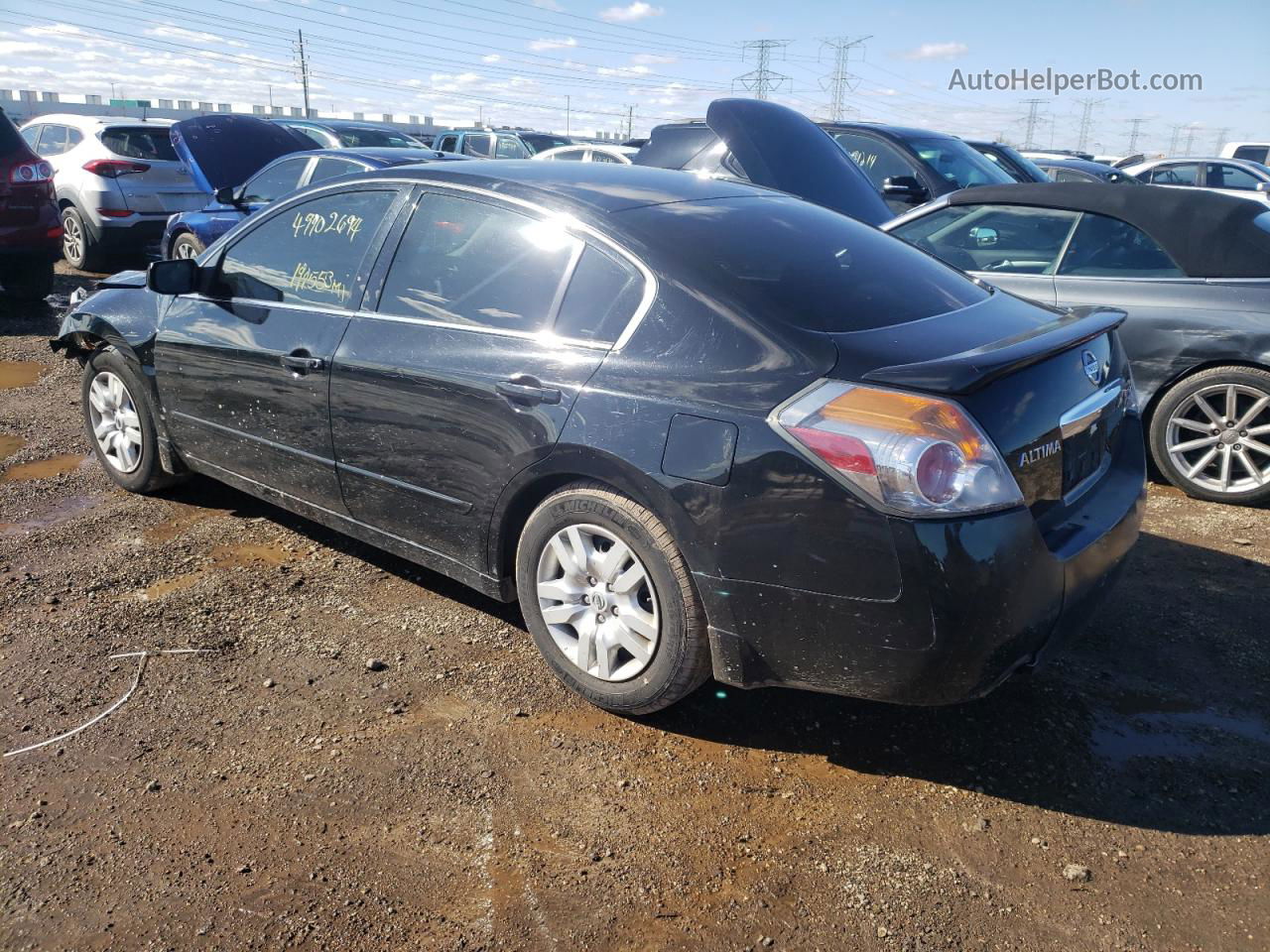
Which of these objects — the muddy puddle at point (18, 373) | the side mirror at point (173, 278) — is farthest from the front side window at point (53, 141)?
the side mirror at point (173, 278)

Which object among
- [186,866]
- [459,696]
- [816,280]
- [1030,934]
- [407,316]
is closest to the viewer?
[1030,934]

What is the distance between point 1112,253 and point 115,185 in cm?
1024

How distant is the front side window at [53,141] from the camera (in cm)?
1163

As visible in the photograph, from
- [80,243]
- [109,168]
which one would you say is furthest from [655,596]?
[80,243]

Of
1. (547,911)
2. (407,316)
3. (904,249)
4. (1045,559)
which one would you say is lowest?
(547,911)

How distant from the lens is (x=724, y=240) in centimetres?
305

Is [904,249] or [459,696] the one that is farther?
[904,249]

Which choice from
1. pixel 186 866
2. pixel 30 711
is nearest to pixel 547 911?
pixel 186 866

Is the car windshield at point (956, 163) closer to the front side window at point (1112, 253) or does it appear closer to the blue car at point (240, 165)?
the front side window at point (1112, 253)

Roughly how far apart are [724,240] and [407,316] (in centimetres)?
114

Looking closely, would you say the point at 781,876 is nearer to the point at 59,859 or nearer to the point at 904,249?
the point at 59,859

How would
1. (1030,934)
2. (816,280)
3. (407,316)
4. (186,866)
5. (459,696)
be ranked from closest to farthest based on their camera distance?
(1030,934)
(186,866)
(816,280)
(459,696)
(407,316)

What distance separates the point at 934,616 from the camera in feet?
7.83

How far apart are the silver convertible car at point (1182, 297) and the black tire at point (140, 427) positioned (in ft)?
14.4
